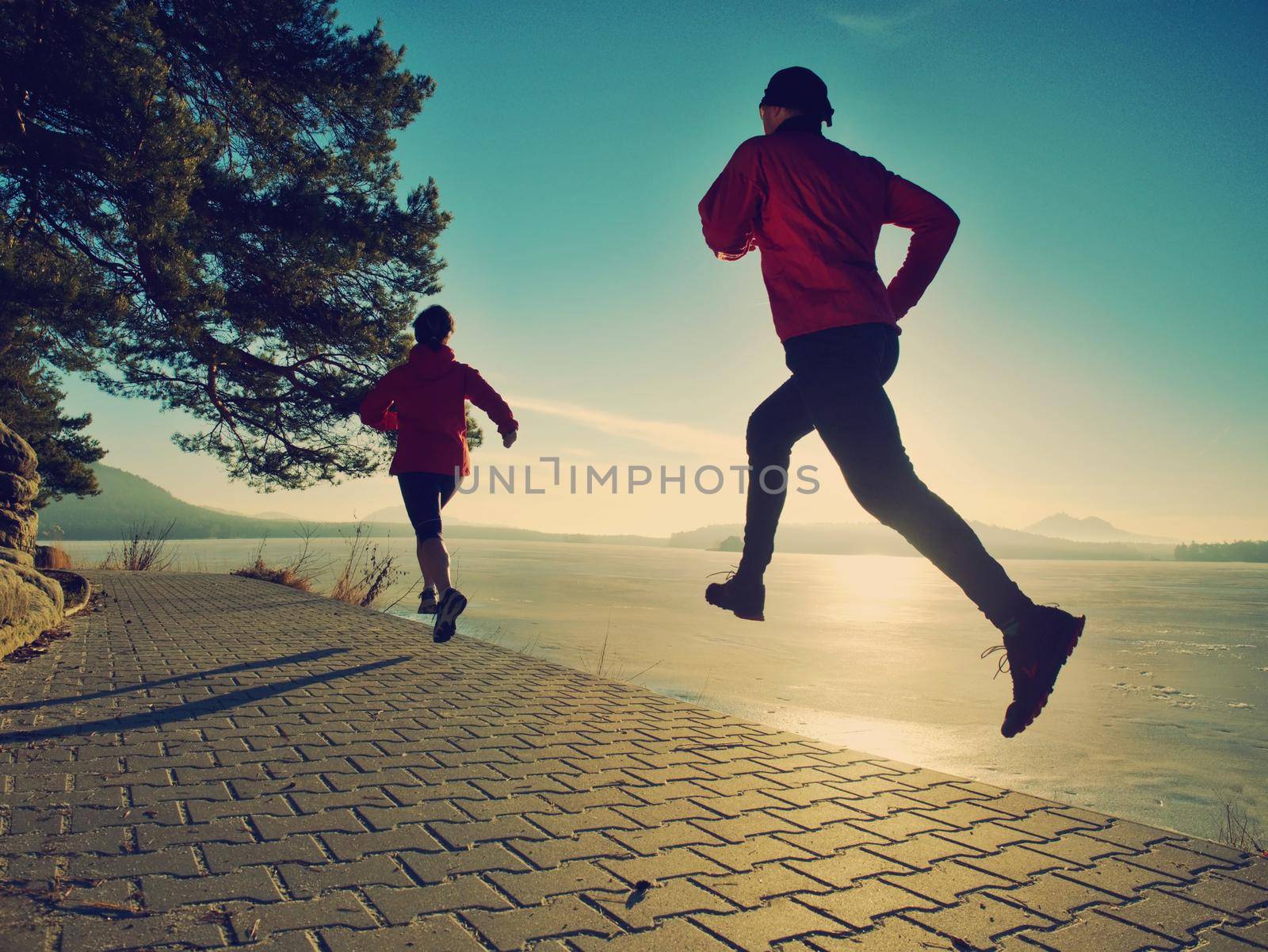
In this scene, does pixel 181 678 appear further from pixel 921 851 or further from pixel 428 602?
pixel 921 851

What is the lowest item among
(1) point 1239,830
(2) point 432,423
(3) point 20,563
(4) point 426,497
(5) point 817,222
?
(1) point 1239,830

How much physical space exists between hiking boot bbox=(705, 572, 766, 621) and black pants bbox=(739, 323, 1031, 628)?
23.3 inches

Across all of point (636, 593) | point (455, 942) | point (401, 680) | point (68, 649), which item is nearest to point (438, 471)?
point (401, 680)

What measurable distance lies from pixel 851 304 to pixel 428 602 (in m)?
3.82

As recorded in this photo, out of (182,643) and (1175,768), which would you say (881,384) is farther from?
(182,643)

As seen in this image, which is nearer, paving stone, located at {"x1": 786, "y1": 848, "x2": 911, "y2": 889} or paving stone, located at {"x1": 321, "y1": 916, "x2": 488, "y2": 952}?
paving stone, located at {"x1": 321, "y1": 916, "x2": 488, "y2": 952}

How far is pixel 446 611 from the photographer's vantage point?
4.94 m

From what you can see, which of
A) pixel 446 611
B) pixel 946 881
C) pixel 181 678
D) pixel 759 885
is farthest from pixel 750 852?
pixel 181 678

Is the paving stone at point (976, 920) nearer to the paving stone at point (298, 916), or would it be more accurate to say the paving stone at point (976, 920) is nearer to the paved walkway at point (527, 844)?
the paved walkway at point (527, 844)

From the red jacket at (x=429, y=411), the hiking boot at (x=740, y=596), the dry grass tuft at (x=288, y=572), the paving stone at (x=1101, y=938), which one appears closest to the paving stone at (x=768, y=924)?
the paving stone at (x=1101, y=938)

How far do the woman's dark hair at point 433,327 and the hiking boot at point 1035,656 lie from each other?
392 centimetres

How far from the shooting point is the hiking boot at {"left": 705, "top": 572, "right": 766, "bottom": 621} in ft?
8.36

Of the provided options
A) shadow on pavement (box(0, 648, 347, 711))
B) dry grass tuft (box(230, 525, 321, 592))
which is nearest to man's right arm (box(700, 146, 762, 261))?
shadow on pavement (box(0, 648, 347, 711))

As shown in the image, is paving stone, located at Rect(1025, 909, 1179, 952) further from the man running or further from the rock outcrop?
the rock outcrop
